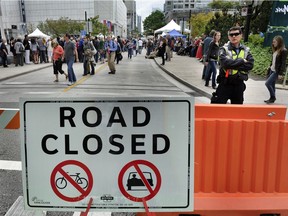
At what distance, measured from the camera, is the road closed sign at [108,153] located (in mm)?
2150

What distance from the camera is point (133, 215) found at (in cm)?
347

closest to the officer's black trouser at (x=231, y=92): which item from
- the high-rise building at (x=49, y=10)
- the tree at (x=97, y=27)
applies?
the tree at (x=97, y=27)

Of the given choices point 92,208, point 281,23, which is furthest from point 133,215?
point 281,23

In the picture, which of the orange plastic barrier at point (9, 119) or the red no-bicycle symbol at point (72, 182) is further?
the orange plastic barrier at point (9, 119)

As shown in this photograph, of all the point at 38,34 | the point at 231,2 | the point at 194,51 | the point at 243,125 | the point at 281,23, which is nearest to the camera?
the point at 243,125

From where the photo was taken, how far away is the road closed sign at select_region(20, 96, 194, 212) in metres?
2.15

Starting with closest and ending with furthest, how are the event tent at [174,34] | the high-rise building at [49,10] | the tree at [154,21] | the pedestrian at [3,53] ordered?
the pedestrian at [3,53]
the event tent at [174,34]
the high-rise building at [49,10]
the tree at [154,21]

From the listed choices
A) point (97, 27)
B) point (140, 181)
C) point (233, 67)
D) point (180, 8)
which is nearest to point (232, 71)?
point (233, 67)

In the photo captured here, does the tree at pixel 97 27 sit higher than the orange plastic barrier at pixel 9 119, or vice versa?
the tree at pixel 97 27

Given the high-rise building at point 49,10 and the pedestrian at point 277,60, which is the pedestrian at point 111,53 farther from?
the high-rise building at point 49,10

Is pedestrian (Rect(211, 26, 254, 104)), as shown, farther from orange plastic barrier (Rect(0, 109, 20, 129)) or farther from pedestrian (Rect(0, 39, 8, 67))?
pedestrian (Rect(0, 39, 8, 67))

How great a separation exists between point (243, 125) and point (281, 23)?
11.8 m

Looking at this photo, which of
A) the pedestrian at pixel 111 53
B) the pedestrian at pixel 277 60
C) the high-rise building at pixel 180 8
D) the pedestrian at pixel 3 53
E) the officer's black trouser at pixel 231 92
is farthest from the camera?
the high-rise building at pixel 180 8

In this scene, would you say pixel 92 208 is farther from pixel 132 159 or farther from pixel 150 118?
pixel 150 118
